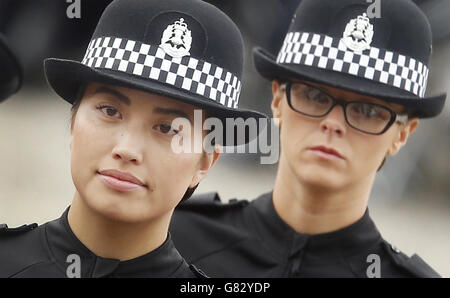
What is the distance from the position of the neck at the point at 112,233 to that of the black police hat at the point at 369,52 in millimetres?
1221

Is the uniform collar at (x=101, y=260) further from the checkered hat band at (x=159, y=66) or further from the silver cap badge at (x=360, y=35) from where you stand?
the silver cap badge at (x=360, y=35)

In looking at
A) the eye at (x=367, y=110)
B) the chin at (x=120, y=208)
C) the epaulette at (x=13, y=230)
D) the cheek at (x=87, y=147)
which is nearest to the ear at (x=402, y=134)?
the eye at (x=367, y=110)

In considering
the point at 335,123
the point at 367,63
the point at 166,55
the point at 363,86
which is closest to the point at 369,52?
the point at 367,63

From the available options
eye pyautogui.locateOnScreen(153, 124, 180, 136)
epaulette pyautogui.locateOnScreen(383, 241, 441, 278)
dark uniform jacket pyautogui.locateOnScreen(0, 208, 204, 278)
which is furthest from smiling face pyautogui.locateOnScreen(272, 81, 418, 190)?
eye pyautogui.locateOnScreen(153, 124, 180, 136)

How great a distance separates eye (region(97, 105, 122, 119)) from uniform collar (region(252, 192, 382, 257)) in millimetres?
1584

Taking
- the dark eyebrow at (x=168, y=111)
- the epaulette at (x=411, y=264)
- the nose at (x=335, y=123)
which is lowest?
the epaulette at (x=411, y=264)

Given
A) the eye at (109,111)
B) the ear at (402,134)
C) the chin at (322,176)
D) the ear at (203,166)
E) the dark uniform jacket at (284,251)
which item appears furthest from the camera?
the dark uniform jacket at (284,251)

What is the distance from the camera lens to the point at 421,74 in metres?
4.16

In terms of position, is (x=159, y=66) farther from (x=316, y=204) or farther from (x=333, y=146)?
(x=316, y=204)

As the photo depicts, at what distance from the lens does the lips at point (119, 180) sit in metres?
3.15

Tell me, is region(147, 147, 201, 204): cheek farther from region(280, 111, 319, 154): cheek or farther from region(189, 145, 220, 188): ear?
region(280, 111, 319, 154): cheek

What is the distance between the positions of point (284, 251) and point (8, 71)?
178 centimetres

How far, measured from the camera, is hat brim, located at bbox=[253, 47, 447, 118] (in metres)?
3.96
